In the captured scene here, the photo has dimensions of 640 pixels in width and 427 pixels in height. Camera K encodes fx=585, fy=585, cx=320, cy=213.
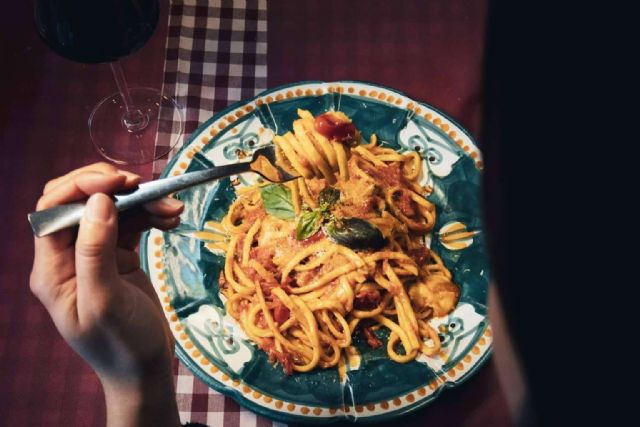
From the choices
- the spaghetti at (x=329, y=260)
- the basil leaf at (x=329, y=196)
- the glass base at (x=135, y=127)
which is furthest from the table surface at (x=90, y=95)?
the basil leaf at (x=329, y=196)

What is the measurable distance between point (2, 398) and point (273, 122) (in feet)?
3.51

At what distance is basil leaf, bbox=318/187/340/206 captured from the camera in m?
1.64

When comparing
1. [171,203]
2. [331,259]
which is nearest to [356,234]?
[331,259]

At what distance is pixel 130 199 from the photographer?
115 centimetres

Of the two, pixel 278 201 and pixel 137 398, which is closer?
pixel 137 398

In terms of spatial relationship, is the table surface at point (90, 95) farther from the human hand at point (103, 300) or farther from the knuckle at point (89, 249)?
the knuckle at point (89, 249)

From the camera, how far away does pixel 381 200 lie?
170cm

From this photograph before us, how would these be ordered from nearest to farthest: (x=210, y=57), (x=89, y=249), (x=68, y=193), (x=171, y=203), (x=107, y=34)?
(x=89, y=249), (x=68, y=193), (x=171, y=203), (x=107, y=34), (x=210, y=57)

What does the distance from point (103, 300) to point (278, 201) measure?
2.40 feet

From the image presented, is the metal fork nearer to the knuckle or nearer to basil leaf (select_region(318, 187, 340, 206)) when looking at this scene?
the knuckle

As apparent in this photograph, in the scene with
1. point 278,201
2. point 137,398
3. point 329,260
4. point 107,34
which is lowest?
point 137,398

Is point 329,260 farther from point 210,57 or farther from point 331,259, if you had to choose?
point 210,57

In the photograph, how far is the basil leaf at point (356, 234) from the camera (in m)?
1.58

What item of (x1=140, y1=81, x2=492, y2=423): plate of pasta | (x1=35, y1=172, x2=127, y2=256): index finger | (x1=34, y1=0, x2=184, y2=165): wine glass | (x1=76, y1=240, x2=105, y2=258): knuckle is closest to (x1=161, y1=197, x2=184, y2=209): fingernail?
(x1=35, y1=172, x2=127, y2=256): index finger
